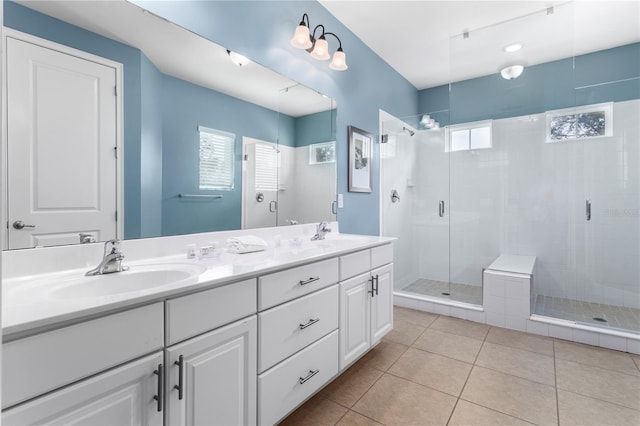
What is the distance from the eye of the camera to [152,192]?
1.47 meters

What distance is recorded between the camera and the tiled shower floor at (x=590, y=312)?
8.23ft

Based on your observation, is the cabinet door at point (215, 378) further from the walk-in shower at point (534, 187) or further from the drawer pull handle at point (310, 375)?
the walk-in shower at point (534, 187)

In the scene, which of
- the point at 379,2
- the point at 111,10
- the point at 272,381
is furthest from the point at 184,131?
the point at 379,2

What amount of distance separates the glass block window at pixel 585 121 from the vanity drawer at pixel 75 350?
368 cm

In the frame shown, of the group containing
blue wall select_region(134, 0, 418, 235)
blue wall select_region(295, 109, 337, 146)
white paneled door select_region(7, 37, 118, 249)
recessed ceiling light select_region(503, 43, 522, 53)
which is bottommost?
white paneled door select_region(7, 37, 118, 249)

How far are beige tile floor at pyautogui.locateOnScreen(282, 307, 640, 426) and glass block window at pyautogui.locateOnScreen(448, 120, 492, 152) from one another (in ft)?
6.49

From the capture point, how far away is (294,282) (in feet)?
4.83

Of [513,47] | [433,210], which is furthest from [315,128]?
[513,47]

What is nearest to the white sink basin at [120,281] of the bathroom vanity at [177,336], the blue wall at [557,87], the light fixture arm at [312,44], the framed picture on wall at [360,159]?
the bathroom vanity at [177,336]

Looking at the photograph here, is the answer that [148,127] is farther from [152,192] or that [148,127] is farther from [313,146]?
[313,146]

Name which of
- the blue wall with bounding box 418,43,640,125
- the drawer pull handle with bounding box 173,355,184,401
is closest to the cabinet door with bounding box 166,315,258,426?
the drawer pull handle with bounding box 173,355,184,401

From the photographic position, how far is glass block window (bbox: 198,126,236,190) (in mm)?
1692

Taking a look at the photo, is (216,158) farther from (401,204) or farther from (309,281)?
(401,204)

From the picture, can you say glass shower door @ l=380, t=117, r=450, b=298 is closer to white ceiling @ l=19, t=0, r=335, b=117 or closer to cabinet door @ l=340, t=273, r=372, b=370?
cabinet door @ l=340, t=273, r=372, b=370
